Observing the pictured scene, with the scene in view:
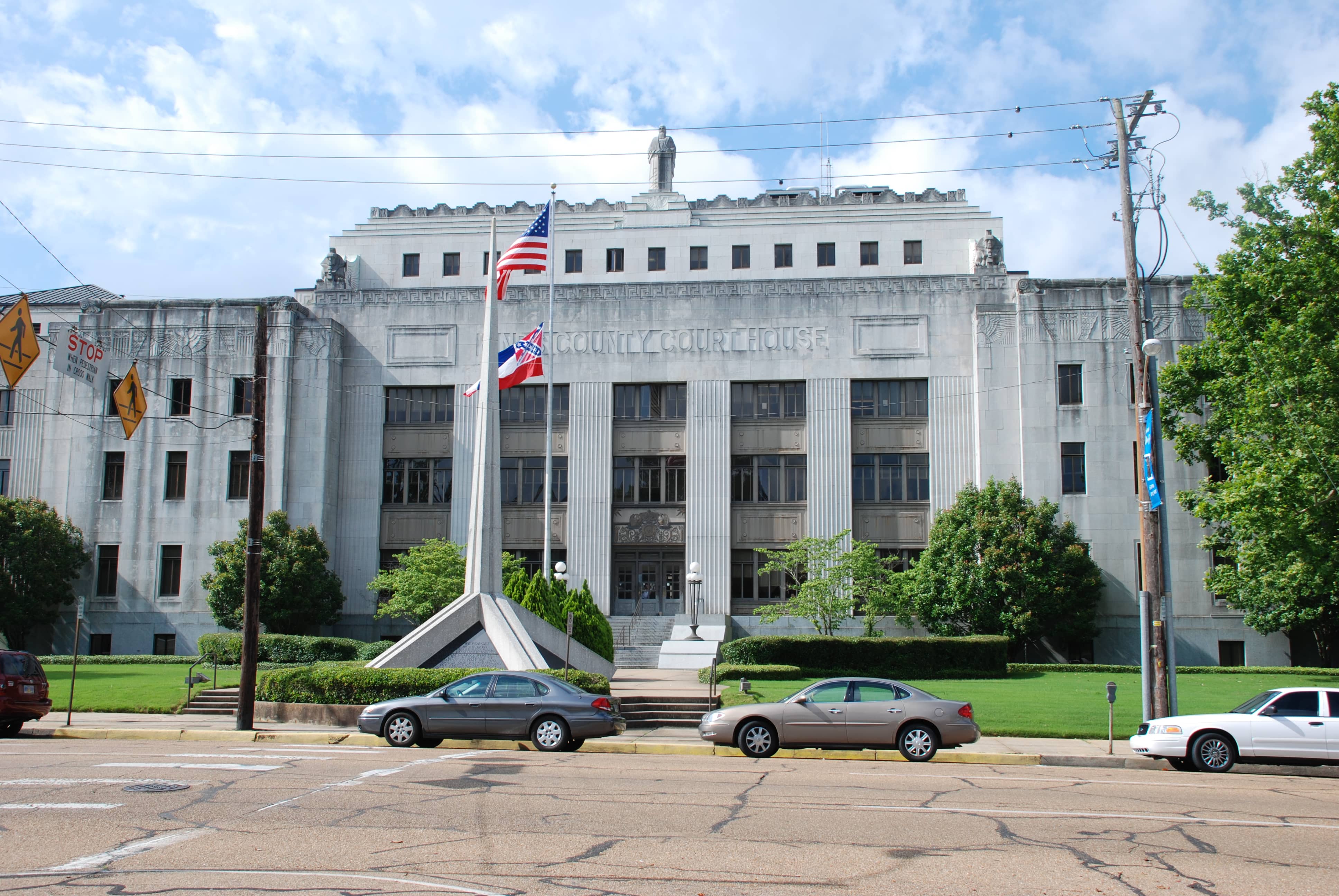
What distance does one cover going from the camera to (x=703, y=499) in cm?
4581

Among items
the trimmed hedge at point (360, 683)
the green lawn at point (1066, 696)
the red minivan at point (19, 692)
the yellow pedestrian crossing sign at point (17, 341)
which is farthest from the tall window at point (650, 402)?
the yellow pedestrian crossing sign at point (17, 341)

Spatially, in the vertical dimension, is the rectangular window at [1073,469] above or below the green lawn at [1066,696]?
above

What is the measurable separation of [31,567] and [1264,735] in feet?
144

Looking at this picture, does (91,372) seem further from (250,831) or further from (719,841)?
(719,841)

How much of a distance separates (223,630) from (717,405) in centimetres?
2327

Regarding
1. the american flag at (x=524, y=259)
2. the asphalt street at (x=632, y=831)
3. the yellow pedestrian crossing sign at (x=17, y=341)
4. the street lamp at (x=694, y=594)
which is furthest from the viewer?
the street lamp at (x=694, y=594)

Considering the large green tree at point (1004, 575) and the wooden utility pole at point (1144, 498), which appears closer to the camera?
the wooden utility pole at point (1144, 498)

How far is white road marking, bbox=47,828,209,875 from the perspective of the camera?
8156 millimetres

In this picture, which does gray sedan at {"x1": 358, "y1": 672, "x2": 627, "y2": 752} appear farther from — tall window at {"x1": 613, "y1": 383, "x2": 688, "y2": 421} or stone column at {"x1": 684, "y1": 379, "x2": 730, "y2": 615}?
tall window at {"x1": 613, "y1": 383, "x2": 688, "y2": 421}

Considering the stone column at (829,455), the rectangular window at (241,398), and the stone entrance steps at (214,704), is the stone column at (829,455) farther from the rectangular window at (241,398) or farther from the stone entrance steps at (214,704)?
the stone entrance steps at (214,704)

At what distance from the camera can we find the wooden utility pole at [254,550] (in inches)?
845

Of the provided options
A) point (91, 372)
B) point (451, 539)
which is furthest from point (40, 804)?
point (451, 539)

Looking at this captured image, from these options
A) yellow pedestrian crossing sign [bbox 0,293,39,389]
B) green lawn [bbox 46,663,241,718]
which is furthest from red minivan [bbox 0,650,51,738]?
yellow pedestrian crossing sign [bbox 0,293,39,389]

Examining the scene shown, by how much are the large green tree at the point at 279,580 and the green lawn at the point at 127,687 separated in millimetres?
4698
